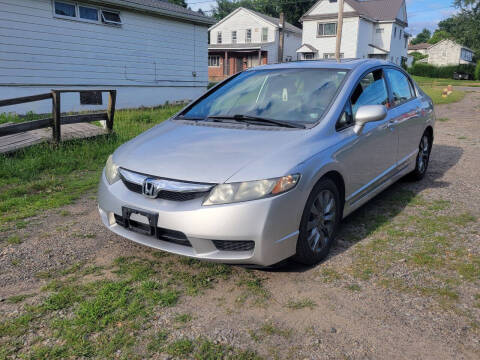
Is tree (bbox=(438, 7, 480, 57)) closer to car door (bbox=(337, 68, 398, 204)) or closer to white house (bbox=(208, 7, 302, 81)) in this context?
white house (bbox=(208, 7, 302, 81))

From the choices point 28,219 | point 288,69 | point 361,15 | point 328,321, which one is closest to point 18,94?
point 28,219

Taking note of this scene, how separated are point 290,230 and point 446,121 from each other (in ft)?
35.9

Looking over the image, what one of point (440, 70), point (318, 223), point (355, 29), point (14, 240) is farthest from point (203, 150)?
point (440, 70)

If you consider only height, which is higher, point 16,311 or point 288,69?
point 288,69

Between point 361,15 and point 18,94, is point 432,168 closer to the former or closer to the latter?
point 18,94

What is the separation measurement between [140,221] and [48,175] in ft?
11.9

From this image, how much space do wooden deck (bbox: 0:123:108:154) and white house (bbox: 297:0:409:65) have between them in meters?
33.5

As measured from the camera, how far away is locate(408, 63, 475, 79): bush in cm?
5022

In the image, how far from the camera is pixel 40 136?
7027mm

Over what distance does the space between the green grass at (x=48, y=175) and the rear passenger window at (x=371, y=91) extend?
3469 millimetres

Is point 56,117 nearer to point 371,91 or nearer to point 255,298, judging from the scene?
point 371,91

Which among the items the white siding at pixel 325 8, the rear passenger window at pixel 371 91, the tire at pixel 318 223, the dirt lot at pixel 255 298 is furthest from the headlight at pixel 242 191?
the white siding at pixel 325 8

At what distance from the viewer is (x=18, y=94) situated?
11492mm

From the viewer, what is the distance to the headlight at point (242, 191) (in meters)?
2.79
